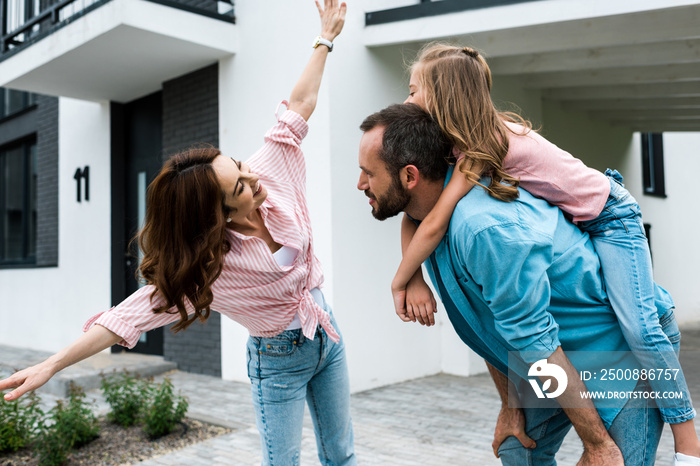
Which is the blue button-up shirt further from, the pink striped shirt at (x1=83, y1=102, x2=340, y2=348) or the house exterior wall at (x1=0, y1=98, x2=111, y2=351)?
the house exterior wall at (x1=0, y1=98, x2=111, y2=351)

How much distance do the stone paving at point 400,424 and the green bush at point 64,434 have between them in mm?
520

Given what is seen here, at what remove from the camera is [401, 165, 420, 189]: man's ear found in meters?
1.73

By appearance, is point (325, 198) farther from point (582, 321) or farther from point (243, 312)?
point (582, 321)

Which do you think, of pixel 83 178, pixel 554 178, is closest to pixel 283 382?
pixel 554 178

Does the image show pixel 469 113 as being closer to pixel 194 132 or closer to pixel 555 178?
pixel 555 178

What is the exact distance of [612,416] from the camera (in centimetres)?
167

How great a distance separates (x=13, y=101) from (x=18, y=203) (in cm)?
192

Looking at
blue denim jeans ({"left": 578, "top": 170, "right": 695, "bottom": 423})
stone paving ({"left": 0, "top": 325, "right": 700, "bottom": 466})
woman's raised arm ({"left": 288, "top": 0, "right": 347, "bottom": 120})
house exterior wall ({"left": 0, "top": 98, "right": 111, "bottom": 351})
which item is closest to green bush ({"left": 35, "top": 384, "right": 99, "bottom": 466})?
stone paving ({"left": 0, "top": 325, "right": 700, "bottom": 466})

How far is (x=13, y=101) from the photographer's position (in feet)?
36.6

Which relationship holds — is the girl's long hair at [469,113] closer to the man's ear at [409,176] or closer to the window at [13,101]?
the man's ear at [409,176]

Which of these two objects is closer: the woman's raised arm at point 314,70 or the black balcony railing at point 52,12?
the woman's raised arm at point 314,70

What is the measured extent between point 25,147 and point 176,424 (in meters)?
7.56

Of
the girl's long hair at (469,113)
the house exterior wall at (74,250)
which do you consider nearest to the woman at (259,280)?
the girl's long hair at (469,113)

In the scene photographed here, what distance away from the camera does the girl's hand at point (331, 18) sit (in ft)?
8.71
